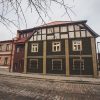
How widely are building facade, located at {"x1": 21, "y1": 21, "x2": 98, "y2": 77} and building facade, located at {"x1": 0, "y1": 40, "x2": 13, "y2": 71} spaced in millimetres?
5642

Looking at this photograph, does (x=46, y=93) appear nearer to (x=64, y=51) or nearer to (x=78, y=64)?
(x=78, y=64)

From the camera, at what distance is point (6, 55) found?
90.5ft

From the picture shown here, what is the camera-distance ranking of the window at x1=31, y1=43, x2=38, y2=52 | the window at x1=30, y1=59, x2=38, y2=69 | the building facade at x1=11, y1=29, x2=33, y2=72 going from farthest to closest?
1. the building facade at x1=11, y1=29, x2=33, y2=72
2. the window at x1=31, y1=43, x2=38, y2=52
3. the window at x1=30, y1=59, x2=38, y2=69

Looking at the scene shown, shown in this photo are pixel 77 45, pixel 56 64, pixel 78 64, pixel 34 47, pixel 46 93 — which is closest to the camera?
pixel 46 93

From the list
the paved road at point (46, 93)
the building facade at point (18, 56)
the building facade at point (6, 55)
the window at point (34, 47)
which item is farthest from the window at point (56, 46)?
the paved road at point (46, 93)

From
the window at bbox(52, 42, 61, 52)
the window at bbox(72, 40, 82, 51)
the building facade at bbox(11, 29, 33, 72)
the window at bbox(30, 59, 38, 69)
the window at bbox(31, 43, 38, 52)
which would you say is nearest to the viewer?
the window at bbox(72, 40, 82, 51)

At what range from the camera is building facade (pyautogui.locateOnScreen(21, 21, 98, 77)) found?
763 inches

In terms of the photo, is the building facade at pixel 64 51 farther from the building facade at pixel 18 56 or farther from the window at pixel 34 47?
the building facade at pixel 18 56

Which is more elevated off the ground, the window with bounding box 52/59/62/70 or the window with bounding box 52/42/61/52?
the window with bounding box 52/42/61/52

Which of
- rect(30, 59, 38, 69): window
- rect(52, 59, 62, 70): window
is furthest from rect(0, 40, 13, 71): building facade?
rect(52, 59, 62, 70): window

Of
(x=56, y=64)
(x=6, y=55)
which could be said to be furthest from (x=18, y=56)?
(x=56, y=64)

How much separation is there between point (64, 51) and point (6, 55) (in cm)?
1280

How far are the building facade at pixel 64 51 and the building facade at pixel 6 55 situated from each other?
5.64 metres

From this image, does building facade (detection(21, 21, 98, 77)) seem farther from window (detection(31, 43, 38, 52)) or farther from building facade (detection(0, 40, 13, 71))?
building facade (detection(0, 40, 13, 71))
